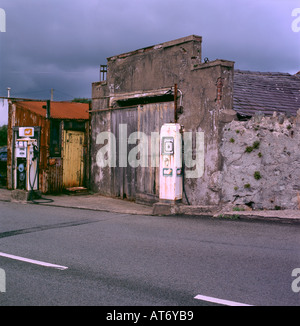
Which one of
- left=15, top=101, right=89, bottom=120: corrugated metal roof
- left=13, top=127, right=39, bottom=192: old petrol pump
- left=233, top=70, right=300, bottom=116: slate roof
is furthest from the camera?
left=15, top=101, right=89, bottom=120: corrugated metal roof

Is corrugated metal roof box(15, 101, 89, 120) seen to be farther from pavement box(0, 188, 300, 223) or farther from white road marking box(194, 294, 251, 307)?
white road marking box(194, 294, 251, 307)

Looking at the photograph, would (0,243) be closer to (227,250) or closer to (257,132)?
(227,250)

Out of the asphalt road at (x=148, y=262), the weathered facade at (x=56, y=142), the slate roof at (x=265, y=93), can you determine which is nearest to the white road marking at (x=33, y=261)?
the asphalt road at (x=148, y=262)

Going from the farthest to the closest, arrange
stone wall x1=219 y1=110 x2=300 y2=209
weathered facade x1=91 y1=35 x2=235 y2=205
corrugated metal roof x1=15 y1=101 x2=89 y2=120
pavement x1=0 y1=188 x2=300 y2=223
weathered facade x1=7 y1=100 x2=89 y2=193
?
corrugated metal roof x1=15 y1=101 x2=89 y2=120 < weathered facade x1=7 y1=100 x2=89 y2=193 < weathered facade x1=91 y1=35 x2=235 y2=205 < stone wall x1=219 y1=110 x2=300 y2=209 < pavement x1=0 y1=188 x2=300 y2=223

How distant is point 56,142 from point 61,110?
1.75 metres

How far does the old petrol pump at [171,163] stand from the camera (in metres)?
9.79

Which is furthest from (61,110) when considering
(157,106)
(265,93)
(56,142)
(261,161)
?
(261,161)

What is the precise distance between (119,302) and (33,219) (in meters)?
5.49

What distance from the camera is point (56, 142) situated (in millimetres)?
14008

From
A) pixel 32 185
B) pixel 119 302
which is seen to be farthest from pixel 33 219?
pixel 119 302

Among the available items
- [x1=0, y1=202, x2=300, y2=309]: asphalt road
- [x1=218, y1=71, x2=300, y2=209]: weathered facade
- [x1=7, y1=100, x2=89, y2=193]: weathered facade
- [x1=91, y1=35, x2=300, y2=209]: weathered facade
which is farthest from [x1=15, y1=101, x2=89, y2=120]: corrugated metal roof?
[x1=218, y1=71, x2=300, y2=209]: weathered facade

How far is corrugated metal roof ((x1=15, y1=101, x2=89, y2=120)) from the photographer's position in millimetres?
14258

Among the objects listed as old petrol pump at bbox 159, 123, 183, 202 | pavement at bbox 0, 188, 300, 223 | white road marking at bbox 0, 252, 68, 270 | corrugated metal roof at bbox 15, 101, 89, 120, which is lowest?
white road marking at bbox 0, 252, 68, 270
